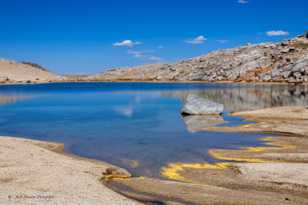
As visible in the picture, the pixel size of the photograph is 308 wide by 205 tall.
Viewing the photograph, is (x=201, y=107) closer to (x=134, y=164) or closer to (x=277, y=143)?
(x=277, y=143)

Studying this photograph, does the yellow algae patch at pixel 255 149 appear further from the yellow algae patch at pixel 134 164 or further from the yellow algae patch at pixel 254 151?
the yellow algae patch at pixel 134 164

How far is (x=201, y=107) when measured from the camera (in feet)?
178

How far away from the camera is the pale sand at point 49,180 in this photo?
613 inches

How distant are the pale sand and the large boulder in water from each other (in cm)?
3006

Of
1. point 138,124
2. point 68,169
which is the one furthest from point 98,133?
point 68,169

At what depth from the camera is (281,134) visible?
3512 centimetres

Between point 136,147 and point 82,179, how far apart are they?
11.6 m

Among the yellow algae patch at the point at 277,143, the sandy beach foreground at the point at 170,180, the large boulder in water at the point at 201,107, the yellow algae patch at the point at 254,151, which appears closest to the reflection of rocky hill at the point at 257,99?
the large boulder in water at the point at 201,107

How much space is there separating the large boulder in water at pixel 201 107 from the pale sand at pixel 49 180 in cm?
3006

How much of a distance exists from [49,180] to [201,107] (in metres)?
37.4

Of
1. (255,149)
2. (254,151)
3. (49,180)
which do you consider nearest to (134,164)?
(49,180)

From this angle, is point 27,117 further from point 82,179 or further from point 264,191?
point 264,191

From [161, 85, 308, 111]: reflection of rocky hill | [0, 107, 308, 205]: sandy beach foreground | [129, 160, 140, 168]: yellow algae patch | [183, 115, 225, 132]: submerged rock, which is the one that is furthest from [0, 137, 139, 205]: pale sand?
[161, 85, 308, 111]: reflection of rocky hill

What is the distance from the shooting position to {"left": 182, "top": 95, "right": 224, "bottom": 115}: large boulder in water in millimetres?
53156
